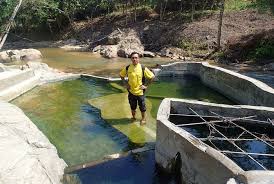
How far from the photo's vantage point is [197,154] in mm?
7137

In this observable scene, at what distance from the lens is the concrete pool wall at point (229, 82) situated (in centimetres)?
1206

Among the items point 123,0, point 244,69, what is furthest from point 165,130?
point 123,0

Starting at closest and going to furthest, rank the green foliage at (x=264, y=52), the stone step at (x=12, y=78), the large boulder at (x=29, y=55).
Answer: the stone step at (x=12, y=78)
the green foliage at (x=264, y=52)
the large boulder at (x=29, y=55)

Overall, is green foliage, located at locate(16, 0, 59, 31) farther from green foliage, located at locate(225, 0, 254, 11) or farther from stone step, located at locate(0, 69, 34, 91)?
stone step, located at locate(0, 69, 34, 91)

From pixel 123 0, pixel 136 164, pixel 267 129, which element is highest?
pixel 123 0

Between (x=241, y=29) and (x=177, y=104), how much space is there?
20.0 metres

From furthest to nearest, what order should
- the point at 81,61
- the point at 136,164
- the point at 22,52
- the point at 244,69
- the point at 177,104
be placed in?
the point at 22,52, the point at 81,61, the point at 244,69, the point at 177,104, the point at 136,164

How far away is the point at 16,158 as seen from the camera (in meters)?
7.45

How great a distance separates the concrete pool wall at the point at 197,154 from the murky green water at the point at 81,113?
1.45 metres

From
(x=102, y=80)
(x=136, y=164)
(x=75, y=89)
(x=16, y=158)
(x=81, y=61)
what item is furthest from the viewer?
(x=81, y=61)

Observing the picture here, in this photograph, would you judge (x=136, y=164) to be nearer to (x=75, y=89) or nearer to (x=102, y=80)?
(x=75, y=89)

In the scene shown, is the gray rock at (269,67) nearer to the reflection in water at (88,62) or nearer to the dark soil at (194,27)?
the dark soil at (194,27)

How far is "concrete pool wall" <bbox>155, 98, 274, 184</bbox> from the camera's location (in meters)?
6.08

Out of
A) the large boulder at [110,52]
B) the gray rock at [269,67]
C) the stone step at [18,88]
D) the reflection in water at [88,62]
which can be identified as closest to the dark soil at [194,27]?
the large boulder at [110,52]
